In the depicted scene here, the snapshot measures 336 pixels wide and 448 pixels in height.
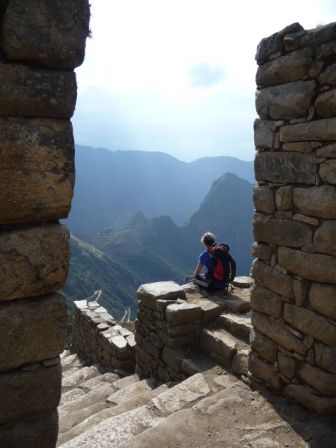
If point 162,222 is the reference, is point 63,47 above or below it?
above

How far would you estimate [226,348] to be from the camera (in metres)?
5.19

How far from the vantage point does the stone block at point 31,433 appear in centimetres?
215

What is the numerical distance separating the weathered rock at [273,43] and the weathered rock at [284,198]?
1.38 metres

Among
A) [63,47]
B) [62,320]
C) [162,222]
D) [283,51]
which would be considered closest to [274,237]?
[283,51]

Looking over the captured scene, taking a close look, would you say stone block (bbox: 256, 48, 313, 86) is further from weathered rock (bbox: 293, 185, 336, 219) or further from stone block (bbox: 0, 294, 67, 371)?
stone block (bbox: 0, 294, 67, 371)

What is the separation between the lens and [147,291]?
661 cm

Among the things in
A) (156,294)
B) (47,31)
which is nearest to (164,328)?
(156,294)

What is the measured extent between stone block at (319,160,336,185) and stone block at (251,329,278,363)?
71.5 inches

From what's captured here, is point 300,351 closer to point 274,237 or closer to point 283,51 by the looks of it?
point 274,237

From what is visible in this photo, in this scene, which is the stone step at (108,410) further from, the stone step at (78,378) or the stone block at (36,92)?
the stone block at (36,92)

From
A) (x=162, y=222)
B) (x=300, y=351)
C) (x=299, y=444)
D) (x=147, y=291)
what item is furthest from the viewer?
(x=162, y=222)

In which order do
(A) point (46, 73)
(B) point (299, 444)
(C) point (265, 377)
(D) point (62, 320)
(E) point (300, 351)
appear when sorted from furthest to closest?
(C) point (265, 377)
(E) point (300, 351)
(B) point (299, 444)
(D) point (62, 320)
(A) point (46, 73)

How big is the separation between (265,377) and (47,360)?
2800 millimetres

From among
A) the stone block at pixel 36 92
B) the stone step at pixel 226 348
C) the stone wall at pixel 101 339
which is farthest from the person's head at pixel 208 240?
the stone block at pixel 36 92
